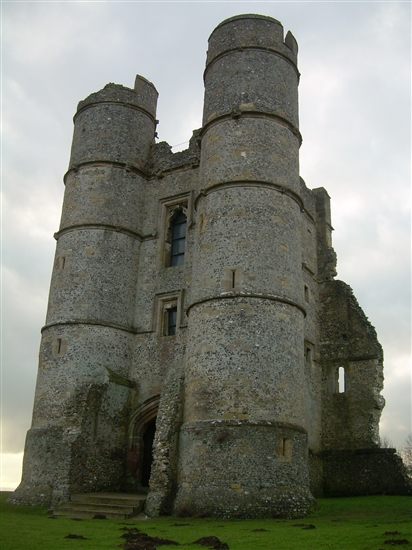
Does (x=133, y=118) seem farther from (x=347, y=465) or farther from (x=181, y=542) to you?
(x=181, y=542)

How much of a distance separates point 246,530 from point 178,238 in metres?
12.3

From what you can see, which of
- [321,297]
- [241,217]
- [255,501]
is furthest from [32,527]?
[321,297]

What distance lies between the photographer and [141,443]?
19641 millimetres

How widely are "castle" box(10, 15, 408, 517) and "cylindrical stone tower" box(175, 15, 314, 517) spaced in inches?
2.0

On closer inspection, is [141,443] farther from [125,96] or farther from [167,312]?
[125,96]

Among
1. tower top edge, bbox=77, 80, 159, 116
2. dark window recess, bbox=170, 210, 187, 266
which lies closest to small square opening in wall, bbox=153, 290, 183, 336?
dark window recess, bbox=170, 210, 187, 266

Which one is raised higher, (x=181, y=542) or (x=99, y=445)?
Answer: (x=99, y=445)

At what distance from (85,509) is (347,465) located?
9212mm

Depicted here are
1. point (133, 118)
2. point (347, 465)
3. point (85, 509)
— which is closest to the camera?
point (85, 509)

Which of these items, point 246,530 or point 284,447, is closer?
point 246,530

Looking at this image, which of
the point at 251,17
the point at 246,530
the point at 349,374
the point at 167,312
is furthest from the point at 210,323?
the point at 251,17

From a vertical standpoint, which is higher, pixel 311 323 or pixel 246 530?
pixel 311 323

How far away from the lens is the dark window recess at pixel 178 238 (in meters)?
22.0

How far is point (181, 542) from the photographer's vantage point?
10.9 metres
